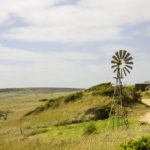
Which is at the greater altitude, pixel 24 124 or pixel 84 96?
pixel 84 96

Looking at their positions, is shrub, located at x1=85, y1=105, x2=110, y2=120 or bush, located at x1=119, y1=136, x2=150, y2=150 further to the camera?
shrub, located at x1=85, y1=105, x2=110, y2=120

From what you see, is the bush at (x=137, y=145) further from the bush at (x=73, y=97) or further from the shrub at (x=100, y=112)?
the bush at (x=73, y=97)

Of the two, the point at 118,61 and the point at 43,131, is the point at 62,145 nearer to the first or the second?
the point at 118,61

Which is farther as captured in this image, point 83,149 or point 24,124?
point 24,124

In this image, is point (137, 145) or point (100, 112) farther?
point (100, 112)

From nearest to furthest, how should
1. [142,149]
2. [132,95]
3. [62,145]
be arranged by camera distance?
1. [142,149]
2. [62,145]
3. [132,95]

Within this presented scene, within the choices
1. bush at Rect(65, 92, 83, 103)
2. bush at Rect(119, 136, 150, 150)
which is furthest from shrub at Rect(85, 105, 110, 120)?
bush at Rect(119, 136, 150, 150)

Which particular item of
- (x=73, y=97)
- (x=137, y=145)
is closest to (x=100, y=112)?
(x=73, y=97)

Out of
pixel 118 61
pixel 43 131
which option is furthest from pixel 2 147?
pixel 43 131

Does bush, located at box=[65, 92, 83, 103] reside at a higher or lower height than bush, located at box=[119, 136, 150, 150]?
higher

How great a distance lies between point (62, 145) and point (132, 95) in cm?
3236

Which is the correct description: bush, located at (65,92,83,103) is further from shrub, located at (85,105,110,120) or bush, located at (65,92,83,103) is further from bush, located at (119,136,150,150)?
bush, located at (119,136,150,150)

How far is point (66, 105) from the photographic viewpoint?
167 feet

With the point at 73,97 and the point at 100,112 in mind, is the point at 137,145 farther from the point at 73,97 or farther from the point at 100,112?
the point at 73,97
